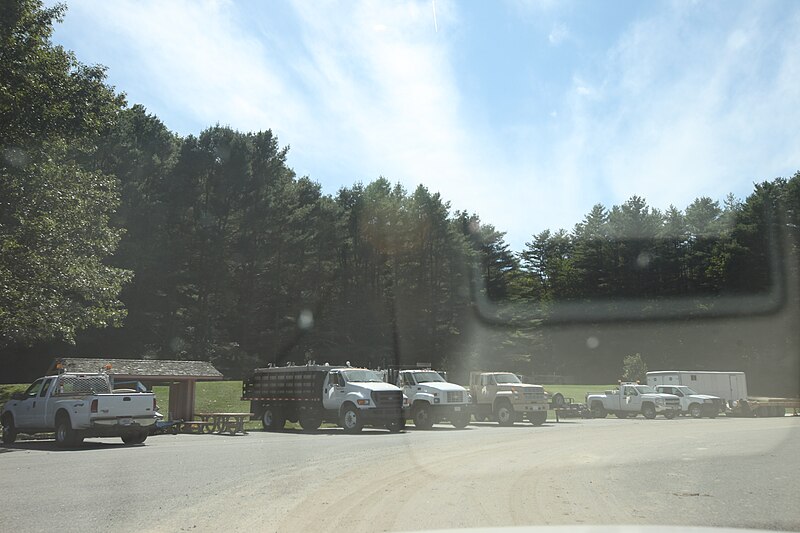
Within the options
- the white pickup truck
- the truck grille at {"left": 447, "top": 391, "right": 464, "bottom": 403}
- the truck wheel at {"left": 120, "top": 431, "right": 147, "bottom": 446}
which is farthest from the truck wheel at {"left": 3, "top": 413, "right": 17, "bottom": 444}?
the truck grille at {"left": 447, "top": 391, "right": 464, "bottom": 403}

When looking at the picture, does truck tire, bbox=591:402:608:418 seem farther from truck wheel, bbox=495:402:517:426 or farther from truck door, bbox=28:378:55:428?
truck door, bbox=28:378:55:428

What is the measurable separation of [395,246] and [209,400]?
3434cm

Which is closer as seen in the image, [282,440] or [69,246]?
[282,440]

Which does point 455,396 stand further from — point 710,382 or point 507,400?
point 710,382

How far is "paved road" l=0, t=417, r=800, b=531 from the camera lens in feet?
26.2

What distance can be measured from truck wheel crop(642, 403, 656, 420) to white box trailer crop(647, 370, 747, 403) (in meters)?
5.85

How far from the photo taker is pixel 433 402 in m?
26.2

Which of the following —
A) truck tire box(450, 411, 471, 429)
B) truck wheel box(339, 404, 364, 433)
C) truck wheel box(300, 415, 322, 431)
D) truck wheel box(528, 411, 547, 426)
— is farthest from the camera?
truck wheel box(528, 411, 547, 426)

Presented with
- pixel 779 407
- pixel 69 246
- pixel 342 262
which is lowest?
pixel 779 407

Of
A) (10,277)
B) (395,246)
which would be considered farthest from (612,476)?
(395,246)

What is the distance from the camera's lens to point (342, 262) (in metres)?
65.7

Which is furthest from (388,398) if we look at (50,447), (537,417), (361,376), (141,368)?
(50,447)

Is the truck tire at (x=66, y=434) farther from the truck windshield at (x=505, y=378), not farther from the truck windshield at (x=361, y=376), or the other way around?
the truck windshield at (x=505, y=378)

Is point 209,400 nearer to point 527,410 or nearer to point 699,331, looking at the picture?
point 527,410
